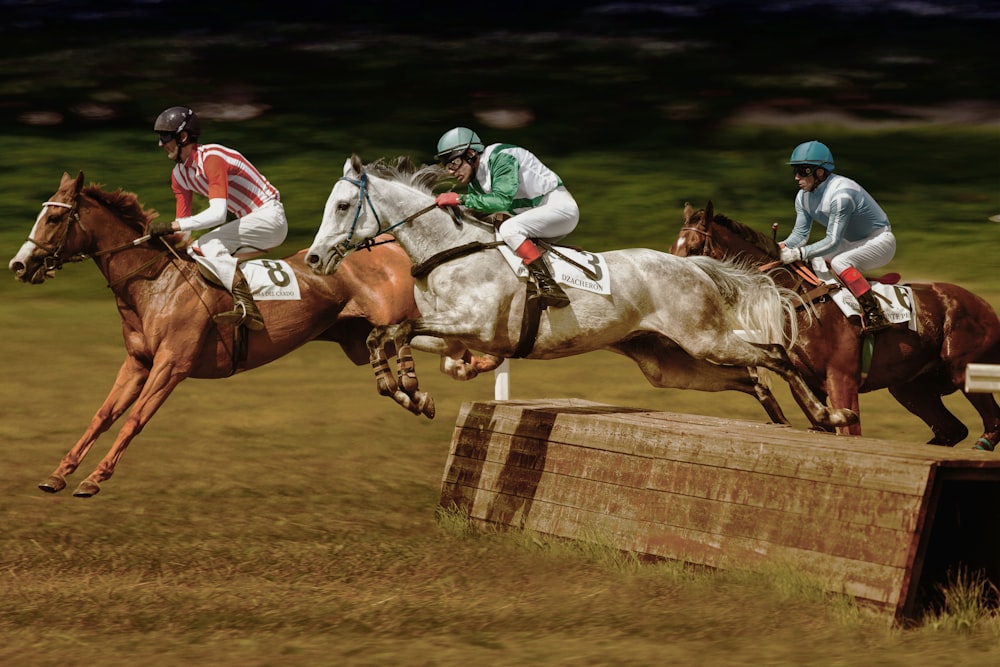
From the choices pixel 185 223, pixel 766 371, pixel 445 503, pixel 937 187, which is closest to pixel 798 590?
pixel 766 371

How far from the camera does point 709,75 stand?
68.5 feet

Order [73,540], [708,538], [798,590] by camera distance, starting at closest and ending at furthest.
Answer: [798,590], [708,538], [73,540]

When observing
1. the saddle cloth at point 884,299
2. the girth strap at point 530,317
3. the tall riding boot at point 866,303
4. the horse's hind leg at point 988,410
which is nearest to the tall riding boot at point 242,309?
the girth strap at point 530,317

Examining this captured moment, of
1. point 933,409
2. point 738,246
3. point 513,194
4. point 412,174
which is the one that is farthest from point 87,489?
point 933,409

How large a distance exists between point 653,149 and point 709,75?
6.86 ft

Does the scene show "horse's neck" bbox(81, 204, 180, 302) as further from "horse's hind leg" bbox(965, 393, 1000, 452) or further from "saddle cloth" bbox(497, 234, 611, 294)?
"horse's hind leg" bbox(965, 393, 1000, 452)

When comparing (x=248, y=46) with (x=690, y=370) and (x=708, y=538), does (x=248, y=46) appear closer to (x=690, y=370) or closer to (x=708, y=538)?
(x=690, y=370)

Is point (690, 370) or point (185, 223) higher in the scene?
point (185, 223)

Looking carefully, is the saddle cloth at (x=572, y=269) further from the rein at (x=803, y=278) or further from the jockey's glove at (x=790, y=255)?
the jockey's glove at (x=790, y=255)

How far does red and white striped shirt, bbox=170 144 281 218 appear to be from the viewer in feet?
22.9

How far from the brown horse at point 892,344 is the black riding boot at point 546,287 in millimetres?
1271

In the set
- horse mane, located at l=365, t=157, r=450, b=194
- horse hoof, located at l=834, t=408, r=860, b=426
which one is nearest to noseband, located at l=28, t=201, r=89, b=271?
horse mane, located at l=365, t=157, r=450, b=194

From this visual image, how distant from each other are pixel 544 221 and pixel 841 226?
71.3 inches

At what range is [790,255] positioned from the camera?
7547 millimetres
